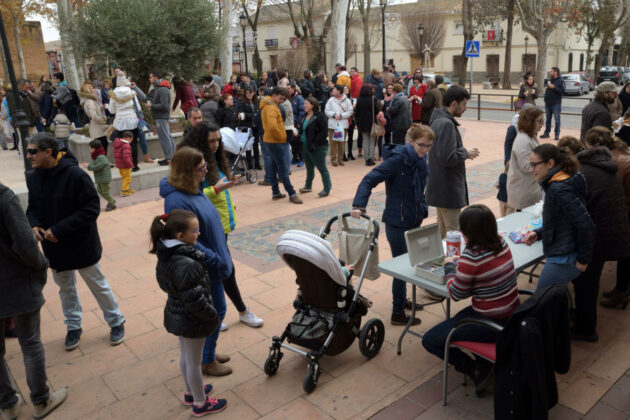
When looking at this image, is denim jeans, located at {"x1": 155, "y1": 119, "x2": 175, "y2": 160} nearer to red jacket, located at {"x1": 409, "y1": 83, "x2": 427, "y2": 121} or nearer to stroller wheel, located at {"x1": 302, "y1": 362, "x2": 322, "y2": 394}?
red jacket, located at {"x1": 409, "y1": 83, "x2": 427, "y2": 121}

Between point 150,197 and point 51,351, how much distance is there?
5.20m

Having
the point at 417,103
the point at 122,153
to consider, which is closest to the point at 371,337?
the point at 122,153

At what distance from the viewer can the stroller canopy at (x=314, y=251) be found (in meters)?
3.41

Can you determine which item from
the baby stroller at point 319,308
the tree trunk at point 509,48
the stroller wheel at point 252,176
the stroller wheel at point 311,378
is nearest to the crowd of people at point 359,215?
the baby stroller at point 319,308

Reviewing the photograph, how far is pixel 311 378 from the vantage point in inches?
140

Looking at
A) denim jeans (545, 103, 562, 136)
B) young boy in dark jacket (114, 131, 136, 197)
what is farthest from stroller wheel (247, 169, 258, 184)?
denim jeans (545, 103, 562, 136)

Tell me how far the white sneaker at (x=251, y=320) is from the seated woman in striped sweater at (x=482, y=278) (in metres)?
1.71

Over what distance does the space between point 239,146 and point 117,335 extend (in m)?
5.25

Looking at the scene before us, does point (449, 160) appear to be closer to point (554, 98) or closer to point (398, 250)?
point (398, 250)

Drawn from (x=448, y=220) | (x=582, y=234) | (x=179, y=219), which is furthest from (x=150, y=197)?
(x=582, y=234)

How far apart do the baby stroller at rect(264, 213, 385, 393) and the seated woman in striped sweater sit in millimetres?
657

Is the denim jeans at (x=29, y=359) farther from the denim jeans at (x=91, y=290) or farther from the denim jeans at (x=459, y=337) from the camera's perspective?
the denim jeans at (x=459, y=337)

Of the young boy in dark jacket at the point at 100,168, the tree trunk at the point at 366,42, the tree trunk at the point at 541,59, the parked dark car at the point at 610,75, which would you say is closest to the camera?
the young boy in dark jacket at the point at 100,168

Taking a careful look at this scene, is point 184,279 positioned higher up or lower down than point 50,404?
higher up
